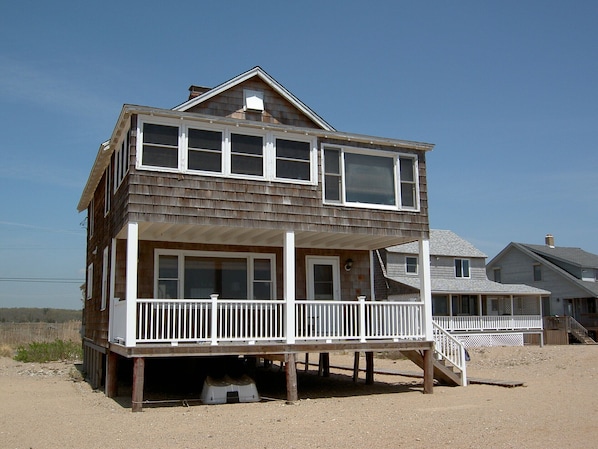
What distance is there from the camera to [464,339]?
37500 mm

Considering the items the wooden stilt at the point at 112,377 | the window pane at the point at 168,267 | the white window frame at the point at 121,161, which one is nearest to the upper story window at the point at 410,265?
the window pane at the point at 168,267

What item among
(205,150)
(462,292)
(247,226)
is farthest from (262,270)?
(462,292)

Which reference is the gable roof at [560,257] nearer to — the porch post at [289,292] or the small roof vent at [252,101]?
the small roof vent at [252,101]

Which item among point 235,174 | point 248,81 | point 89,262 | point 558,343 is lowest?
point 558,343

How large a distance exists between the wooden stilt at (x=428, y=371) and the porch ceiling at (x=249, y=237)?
9.99 ft

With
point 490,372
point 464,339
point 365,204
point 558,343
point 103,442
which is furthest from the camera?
point 558,343

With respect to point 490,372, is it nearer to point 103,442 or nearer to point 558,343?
point 103,442

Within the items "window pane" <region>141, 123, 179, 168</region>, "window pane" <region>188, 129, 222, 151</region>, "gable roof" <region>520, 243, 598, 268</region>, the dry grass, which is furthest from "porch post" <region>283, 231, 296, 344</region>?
"gable roof" <region>520, 243, 598, 268</region>

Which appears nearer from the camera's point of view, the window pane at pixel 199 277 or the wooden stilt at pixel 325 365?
the window pane at pixel 199 277

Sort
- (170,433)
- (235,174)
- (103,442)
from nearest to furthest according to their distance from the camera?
(103,442), (170,433), (235,174)

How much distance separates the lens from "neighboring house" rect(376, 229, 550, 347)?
37844mm

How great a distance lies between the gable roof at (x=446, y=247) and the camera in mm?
40244

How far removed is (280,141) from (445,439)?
837cm

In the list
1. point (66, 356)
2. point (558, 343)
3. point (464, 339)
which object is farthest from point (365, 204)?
point (558, 343)
